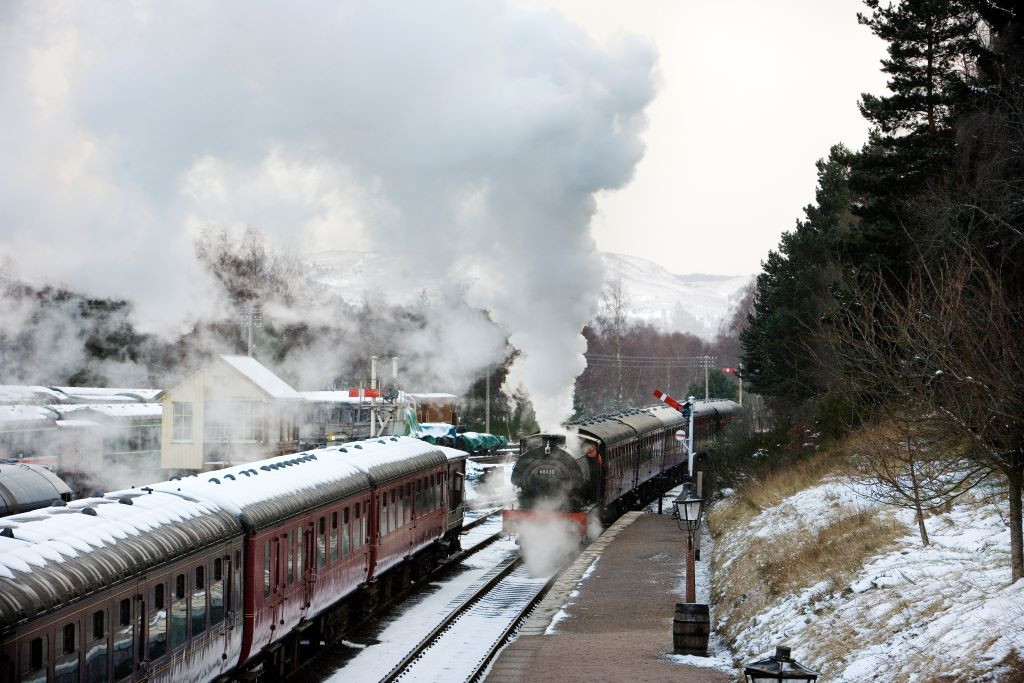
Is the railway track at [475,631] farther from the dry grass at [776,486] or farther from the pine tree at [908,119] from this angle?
the pine tree at [908,119]

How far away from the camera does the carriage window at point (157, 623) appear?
11.2m

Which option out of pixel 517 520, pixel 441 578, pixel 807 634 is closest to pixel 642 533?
pixel 517 520

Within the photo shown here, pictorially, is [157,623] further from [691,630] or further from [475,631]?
[475,631]

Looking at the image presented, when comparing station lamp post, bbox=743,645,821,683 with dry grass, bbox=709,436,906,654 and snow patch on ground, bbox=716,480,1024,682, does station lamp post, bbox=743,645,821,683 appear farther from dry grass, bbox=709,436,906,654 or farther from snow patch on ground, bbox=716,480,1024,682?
dry grass, bbox=709,436,906,654

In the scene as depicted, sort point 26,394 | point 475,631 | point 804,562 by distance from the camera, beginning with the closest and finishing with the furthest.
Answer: point 804,562 < point 475,631 < point 26,394

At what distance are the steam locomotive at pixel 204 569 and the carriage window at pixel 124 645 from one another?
0.04ft

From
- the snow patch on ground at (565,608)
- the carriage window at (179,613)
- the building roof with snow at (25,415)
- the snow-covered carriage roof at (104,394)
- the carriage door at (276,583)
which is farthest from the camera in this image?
the snow-covered carriage roof at (104,394)

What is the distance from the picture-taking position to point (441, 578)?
2717 cm

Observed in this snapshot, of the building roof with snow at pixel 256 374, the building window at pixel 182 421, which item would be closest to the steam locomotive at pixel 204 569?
the building roof with snow at pixel 256 374

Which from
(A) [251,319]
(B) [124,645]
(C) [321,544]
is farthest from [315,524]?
(A) [251,319]

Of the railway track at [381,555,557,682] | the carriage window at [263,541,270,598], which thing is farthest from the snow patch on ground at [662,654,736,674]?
the carriage window at [263,541,270,598]

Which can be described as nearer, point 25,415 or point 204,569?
point 204,569

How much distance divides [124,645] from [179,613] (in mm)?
1426

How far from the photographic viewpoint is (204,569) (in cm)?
1277
